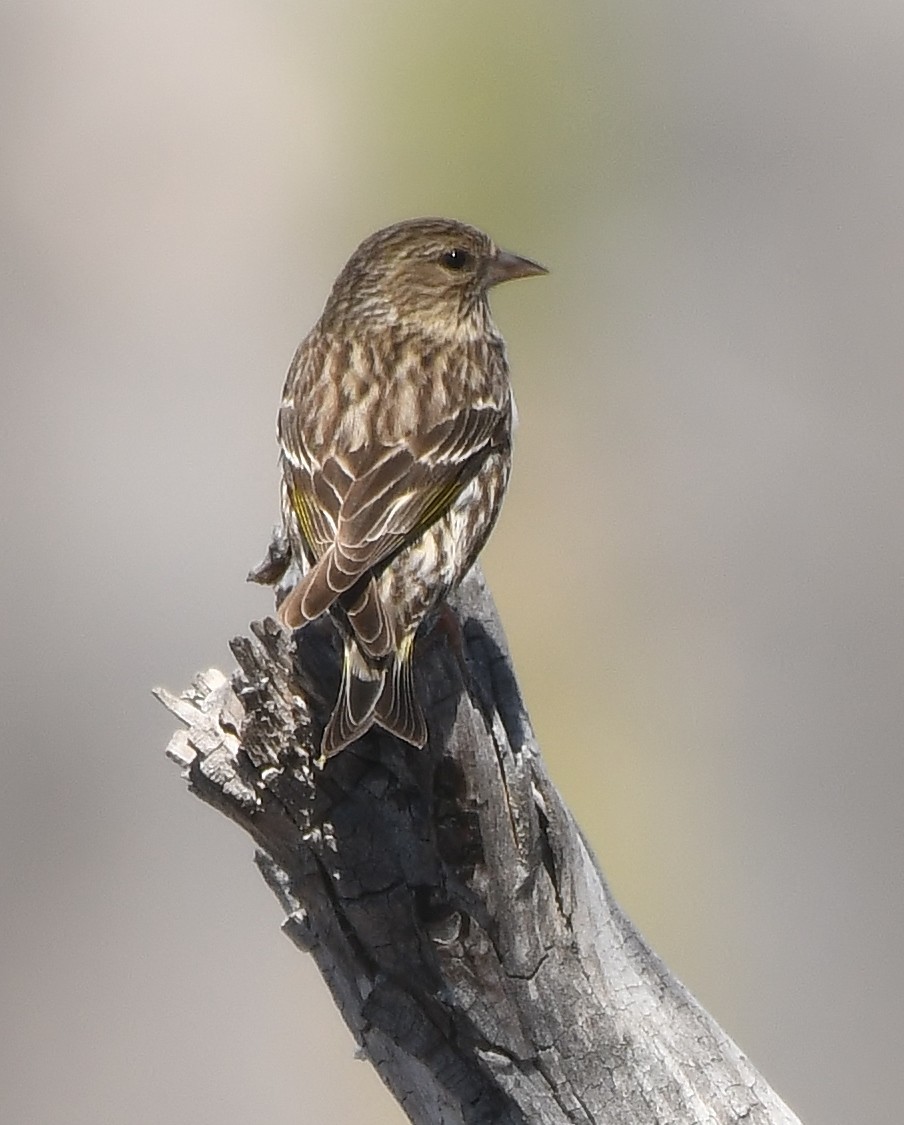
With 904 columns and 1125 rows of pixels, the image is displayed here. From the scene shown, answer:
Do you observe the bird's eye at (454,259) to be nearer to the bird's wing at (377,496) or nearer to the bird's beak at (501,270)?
the bird's beak at (501,270)

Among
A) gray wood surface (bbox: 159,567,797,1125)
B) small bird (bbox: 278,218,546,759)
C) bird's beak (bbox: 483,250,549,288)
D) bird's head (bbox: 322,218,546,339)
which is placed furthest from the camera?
bird's beak (bbox: 483,250,549,288)

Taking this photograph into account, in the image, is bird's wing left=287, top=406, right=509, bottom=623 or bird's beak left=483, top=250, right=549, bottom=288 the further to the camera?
bird's beak left=483, top=250, right=549, bottom=288

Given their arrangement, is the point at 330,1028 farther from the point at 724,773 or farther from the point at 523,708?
the point at 523,708

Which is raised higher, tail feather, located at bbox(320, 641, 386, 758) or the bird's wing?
the bird's wing

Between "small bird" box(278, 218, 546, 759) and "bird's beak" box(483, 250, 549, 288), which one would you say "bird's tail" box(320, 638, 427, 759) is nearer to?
"small bird" box(278, 218, 546, 759)

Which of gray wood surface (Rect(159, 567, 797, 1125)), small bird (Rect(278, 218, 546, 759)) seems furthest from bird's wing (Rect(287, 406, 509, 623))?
gray wood surface (Rect(159, 567, 797, 1125))

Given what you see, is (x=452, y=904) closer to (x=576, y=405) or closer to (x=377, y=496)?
(x=377, y=496)

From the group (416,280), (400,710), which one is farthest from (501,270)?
(400,710)

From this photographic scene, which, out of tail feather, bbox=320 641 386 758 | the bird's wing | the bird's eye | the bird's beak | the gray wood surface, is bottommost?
the gray wood surface
